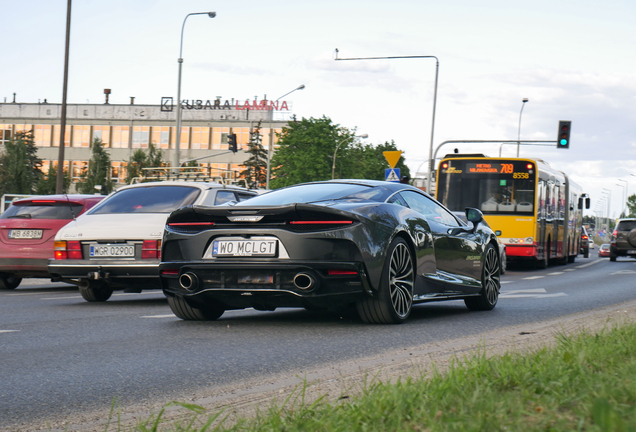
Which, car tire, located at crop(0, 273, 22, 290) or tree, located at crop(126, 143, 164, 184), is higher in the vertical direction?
tree, located at crop(126, 143, 164, 184)

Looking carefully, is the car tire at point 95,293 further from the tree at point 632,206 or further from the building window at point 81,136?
the tree at point 632,206

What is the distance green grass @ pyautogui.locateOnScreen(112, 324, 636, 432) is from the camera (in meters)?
2.79

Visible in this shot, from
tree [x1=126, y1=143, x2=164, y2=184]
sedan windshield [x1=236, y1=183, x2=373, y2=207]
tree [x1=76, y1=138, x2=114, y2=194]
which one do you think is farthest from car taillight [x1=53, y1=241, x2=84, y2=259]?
tree [x1=76, y1=138, x2=114, y2=194]

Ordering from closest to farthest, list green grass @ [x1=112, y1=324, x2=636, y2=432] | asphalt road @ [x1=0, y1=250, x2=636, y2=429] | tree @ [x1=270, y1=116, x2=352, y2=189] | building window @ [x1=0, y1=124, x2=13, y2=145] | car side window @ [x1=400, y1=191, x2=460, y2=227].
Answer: green grass @ [x1=112, y1=324, x2=636, y2=432] < asphalt road @ [x1=0, y1=250, x2=636, y2=429] < car side window @ [x1=400, y1=191, x2=460, y2=227] < tree @ [x1=270, y1=116, x2=352, y2=189] < building window @ [x1=0, y1=124, x2=13, y2=145]

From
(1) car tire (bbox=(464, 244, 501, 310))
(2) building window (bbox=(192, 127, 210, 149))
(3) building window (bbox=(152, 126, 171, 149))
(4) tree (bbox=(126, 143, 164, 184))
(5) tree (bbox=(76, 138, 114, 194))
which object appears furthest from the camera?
(3) building window (bbox=(152, 126, 171, 149))

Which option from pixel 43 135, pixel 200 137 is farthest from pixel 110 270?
pixel 43 135

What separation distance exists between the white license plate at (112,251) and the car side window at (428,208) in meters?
3.52

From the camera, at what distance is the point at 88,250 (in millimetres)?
9875

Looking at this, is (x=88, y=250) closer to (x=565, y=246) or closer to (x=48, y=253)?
(x=48, y=253)

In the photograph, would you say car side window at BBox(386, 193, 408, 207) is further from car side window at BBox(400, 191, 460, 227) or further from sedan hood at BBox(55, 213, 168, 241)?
sedan hood at BBox(55, 213, 168, 241)

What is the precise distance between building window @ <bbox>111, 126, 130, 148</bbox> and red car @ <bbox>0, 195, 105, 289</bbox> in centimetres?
9547

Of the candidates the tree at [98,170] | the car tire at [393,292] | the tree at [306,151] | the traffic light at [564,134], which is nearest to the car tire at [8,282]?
the car tire at [393,292]

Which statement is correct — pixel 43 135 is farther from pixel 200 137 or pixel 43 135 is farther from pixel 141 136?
pixel 200 137

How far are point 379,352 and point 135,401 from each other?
6.81 feet
